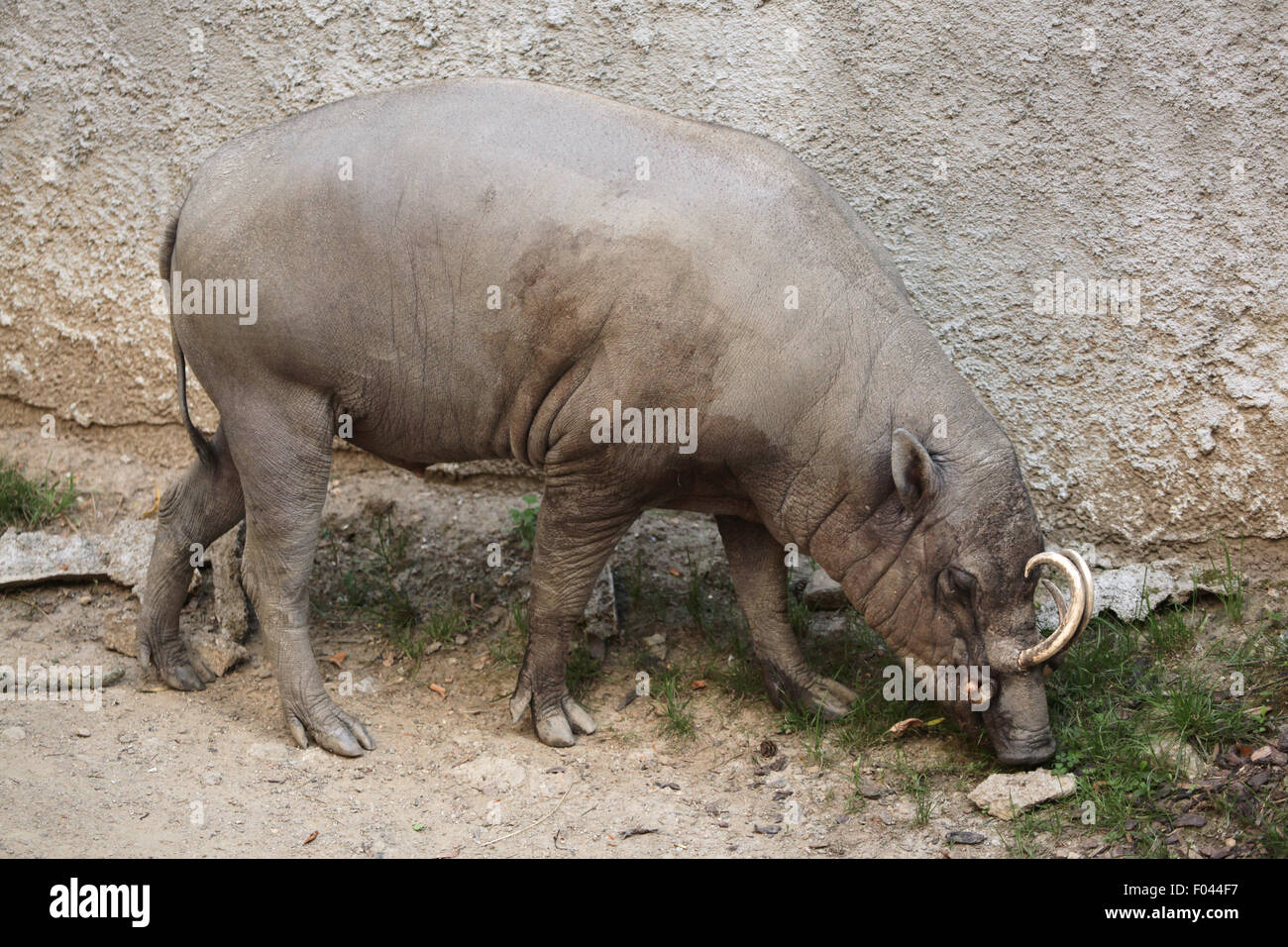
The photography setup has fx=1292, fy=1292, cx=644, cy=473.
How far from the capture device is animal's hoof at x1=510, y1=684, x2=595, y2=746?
4797mm

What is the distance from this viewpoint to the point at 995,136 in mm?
5098

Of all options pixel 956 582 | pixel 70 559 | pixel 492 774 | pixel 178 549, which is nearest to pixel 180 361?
pixel 178 549

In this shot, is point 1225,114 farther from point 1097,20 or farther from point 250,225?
point 250,225

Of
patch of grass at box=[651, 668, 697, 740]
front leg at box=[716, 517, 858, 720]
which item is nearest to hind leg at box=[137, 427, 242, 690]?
patch of grass at box=[651, 668, 697, 740]

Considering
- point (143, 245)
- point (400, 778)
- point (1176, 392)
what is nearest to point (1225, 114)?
point (1176, 392)

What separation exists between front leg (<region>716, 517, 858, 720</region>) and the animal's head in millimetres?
580

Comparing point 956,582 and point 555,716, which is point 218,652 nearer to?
point 555,716

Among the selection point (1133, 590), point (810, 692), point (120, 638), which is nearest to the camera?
point (810, 692)

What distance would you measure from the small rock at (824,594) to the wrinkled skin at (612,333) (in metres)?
0.87

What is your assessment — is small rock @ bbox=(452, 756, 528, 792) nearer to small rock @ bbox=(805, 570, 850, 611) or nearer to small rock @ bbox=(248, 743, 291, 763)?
small rock @ bbox=(248, 743, 291, 763)

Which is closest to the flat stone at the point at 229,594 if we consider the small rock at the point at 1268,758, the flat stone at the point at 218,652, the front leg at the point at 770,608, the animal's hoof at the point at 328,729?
the flat stone at the point at 218,652

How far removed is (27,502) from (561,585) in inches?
110

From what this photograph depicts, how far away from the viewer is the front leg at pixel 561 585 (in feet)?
15.0

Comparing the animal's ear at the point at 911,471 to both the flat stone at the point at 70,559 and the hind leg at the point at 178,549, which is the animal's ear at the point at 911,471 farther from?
the flat stone at the point at 70,559
